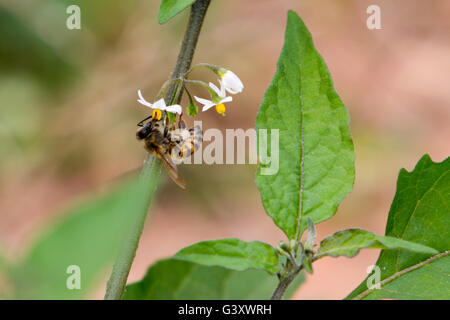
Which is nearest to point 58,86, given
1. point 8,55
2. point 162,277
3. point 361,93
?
point 8,55

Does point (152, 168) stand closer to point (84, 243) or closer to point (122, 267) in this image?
point (122, 267)

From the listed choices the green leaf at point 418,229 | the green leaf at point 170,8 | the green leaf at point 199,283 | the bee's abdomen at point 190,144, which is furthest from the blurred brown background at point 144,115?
the green leaf at point 170,8

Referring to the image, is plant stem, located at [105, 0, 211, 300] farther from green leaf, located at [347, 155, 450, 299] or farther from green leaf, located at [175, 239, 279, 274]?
green leaf, located at [347, 155, 450, 299]

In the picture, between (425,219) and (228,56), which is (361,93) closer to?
(228,56)

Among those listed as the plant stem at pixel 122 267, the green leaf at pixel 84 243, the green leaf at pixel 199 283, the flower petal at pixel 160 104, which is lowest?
the green leaf at pixel 199 283

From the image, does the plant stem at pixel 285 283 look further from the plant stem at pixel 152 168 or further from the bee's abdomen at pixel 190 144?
the bee's abdomen at pixel 190 144

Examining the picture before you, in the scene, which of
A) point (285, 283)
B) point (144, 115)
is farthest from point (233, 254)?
point (144, 115)
